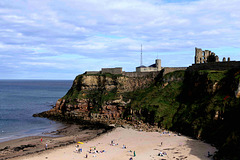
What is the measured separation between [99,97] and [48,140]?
3031cm

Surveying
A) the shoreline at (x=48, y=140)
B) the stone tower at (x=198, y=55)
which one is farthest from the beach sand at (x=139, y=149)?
the stone tower at (x=198, y=55)

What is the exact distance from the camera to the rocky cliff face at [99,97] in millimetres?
74438

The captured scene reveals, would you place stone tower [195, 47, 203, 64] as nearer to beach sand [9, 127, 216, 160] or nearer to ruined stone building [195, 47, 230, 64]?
ruined stone building [195, 47, 230, 64]

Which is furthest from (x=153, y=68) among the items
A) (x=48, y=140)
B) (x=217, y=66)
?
(x=48, y=140)

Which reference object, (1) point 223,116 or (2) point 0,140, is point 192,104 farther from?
(2) point 0,140

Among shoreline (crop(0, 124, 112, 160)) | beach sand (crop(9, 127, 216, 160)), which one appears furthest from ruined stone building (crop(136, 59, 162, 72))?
beach sand (crop(9, 127, 216, 160))

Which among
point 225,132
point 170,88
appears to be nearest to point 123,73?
point 170,88

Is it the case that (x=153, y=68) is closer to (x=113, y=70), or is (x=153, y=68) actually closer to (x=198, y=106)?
(x=113, y=70)

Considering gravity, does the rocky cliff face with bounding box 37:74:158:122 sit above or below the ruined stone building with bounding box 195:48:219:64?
below

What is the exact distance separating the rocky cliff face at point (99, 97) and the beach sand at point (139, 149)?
20.6 m

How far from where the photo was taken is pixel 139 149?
4294 cm

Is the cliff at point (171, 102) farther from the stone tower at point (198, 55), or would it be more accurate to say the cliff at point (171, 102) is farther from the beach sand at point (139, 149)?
the stone tower at point (198, 55)

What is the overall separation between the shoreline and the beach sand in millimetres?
3177

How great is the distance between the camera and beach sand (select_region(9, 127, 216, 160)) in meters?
38.9
